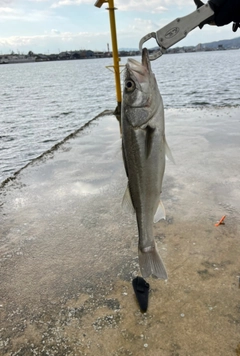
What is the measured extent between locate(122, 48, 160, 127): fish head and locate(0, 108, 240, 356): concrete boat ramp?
7.71 ft

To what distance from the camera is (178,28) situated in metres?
3.03

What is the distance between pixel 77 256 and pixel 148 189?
2.47 metres

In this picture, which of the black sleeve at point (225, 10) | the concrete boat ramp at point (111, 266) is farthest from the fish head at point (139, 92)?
the concrete boat ramp at point (111, 266)

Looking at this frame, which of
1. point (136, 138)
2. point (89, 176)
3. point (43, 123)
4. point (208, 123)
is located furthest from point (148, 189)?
point (43, 123)

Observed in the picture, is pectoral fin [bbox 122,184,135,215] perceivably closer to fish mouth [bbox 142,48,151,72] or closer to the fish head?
the fish head

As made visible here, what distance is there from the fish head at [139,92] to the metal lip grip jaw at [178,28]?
0.71 meters

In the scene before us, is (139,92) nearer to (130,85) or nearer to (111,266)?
(130,85)

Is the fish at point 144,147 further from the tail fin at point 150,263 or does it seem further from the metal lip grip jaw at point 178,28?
the metal lip grip jaw at point 178,28

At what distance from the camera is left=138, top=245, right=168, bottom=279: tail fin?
3.14 metres

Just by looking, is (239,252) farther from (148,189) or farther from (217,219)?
(148,189)

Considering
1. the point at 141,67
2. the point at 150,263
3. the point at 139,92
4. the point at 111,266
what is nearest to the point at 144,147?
the point at 139,92

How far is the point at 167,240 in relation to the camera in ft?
16.3

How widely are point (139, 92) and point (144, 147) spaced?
0.44 metres

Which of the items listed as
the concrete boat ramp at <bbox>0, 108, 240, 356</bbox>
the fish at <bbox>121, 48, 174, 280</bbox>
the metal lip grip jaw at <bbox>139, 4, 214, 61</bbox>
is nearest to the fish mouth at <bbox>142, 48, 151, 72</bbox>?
the fish at <bbox>121, 48, 174, 280</bbox>
